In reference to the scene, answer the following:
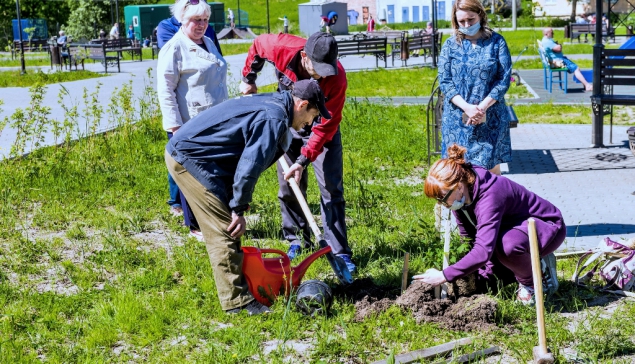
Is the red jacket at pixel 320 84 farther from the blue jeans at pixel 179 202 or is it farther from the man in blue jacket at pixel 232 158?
the blue jeans at pixel 179 202

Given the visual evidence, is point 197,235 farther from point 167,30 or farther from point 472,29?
point 472,29

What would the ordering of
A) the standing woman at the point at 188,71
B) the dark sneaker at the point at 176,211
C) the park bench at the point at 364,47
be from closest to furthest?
the standing woman at the point at 188,71, the dark sneaker at the point at 176,211, the park bench at the point at 364,47

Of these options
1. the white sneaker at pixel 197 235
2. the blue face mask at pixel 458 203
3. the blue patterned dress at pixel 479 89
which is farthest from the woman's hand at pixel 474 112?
the white sneaker at pixel 197 235

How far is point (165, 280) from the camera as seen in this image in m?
5.33

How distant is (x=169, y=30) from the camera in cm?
631

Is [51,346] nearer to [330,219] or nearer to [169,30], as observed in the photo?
[330,219]

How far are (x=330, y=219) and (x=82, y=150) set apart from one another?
169 inches

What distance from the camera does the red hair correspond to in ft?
14.1

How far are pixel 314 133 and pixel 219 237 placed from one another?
1009 mm

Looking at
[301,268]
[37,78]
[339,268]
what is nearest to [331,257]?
[339,268]

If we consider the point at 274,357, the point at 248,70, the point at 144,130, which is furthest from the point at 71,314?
the point at 144,130

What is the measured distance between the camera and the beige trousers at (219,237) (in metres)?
4.48

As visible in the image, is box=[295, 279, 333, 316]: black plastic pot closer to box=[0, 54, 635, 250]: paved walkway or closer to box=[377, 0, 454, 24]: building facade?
box=[0, 54, 635, 250]: paved walkway

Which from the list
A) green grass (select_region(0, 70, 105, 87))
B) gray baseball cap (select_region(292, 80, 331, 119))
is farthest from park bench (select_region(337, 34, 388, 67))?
gray baseball cap (select_region(292, 80, 331, 119))
